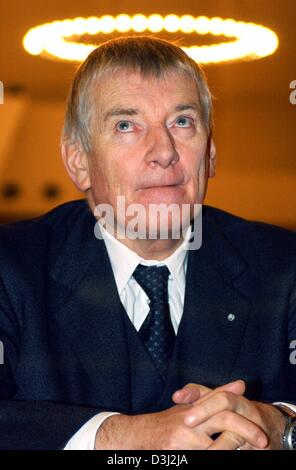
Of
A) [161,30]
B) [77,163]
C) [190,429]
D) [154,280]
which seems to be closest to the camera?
[190,429]

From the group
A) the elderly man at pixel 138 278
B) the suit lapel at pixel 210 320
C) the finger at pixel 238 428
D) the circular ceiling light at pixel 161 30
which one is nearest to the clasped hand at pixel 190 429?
the finger at pixel 238 428

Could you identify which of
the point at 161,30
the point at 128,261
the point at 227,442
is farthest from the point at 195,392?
the point at 161,30

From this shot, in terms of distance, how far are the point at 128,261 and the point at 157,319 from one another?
0.16m

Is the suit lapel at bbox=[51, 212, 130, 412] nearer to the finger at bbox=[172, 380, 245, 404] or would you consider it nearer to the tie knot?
the tie knot

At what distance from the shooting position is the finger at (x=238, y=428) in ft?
4.78

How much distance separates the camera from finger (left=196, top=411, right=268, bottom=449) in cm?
146

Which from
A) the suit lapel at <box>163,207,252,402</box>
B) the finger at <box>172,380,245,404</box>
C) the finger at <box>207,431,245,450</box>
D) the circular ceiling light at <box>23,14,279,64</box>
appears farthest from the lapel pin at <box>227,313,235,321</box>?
the circular ceiling light at <box>23,14,279,64</box>

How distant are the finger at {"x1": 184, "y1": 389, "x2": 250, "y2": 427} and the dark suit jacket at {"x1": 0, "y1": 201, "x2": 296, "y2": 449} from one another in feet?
0.95

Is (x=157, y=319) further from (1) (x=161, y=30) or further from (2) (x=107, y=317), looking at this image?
(1) (x=161, y=30)

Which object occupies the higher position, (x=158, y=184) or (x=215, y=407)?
(x=158, y=184)

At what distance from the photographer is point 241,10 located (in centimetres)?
622

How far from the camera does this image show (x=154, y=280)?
1.93 metres
